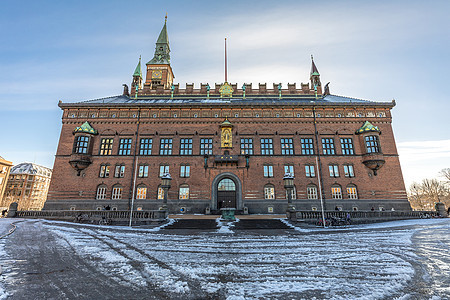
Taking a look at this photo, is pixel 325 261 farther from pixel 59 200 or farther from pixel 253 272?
pixel 59 200

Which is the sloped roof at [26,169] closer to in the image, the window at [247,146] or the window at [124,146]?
the window at [124,146]

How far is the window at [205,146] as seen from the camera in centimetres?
3065

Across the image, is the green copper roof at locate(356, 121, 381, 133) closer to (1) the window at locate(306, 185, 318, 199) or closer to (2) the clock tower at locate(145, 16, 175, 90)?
(1) the window at locate(306, 185, 318, 199)

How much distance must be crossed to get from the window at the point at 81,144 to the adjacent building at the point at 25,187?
64030 mm

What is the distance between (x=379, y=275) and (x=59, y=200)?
1411 inches

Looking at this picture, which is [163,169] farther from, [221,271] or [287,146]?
[221,271]

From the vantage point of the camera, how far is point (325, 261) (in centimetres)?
738

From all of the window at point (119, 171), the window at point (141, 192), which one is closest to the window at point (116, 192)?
the window at point (119, 171)

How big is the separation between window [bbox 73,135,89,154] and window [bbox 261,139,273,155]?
26.1 metres

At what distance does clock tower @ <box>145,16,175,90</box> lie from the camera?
48.0 meters

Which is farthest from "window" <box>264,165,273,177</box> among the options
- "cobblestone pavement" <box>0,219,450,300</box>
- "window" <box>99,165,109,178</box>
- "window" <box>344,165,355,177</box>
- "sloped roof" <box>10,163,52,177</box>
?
"sloped roof" <box>10,163,52,177</box>

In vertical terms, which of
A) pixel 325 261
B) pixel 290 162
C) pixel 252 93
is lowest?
pixel 325 261

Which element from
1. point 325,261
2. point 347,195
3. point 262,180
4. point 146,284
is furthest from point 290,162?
point 146,284

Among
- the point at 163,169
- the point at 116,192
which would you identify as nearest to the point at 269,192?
the point at 163,169
